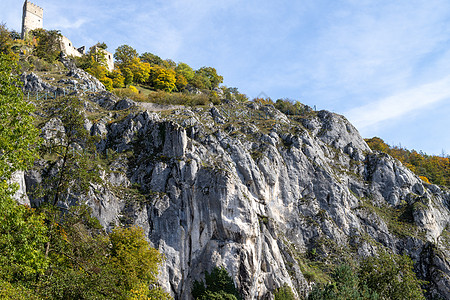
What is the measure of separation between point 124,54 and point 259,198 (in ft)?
223

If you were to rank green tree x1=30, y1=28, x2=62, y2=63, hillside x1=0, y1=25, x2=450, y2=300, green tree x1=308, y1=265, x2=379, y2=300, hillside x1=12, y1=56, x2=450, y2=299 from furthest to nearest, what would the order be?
1. green tree x1=30, y1=28, x2=62, y2=63
2. hillside x1=12, y1=56, x2=450, y2=299
3. hillside x1=0, y1=25, x2=450, y2=300
4. green tree x1=308, y1=265, x2=379, y2=300

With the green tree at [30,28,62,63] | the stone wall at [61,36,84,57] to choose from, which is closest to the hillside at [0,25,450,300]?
the green tree at [30,28,62,63]

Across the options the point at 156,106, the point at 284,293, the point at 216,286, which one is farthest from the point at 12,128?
the point at 156,106

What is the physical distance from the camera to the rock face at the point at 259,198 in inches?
1532

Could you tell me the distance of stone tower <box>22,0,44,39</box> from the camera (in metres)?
89.1

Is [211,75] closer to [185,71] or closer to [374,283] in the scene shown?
[185,71]

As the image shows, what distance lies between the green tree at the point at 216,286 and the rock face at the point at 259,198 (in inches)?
47.0

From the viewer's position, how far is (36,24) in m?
91.6

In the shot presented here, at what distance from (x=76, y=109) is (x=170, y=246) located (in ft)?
Result: 74.9

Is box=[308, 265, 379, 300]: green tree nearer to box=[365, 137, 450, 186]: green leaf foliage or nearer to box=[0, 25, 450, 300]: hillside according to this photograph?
box=[0, 25, 450, 300]: hillside

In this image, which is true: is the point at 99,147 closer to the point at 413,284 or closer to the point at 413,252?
the point at 413,284

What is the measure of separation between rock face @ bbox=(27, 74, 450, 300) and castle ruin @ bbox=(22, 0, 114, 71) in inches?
1396

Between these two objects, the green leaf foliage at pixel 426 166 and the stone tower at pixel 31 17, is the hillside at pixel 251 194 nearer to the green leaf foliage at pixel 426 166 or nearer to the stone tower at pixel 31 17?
the green leaf foliage at pixel 426 166

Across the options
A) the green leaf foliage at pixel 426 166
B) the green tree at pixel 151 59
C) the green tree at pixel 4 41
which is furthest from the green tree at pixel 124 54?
the green leaf foliage at pixel 426 166
